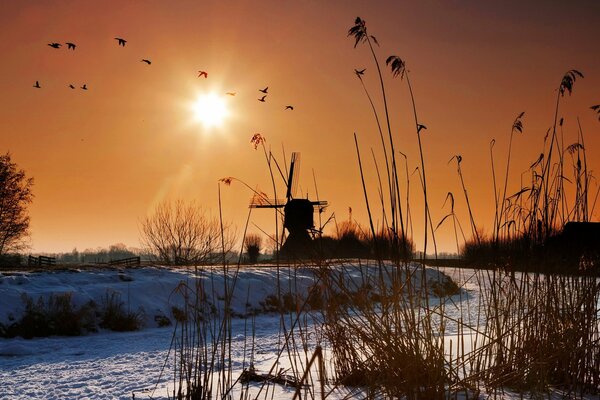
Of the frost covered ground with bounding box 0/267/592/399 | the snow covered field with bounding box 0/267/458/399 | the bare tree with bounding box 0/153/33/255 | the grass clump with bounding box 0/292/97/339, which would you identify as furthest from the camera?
the bare tree with bounding box 0/153/33/255

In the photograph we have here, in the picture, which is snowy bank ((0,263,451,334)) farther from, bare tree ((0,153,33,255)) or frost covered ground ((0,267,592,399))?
bare tree ((0,153,33,255))

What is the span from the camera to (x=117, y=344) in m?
7.54

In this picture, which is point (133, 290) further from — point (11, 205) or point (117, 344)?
point (11, 205)

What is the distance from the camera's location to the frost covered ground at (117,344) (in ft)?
14.5

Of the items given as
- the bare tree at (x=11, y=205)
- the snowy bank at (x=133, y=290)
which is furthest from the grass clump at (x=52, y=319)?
the bare tree at (x=11, y=205)

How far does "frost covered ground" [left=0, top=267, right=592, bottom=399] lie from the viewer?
443cm

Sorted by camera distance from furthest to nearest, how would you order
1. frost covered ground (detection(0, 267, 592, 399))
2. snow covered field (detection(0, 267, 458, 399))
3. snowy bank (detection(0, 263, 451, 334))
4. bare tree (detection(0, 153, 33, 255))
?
bare tree (detection(0, 153, 33, 255)) < snowy bank (detection(0, 263, 451, 334)) < snow covered field (detection(0, 267, 458, 399)) < frost covered ground (detection(0, 267, 592, 399))

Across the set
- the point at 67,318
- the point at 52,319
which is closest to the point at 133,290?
the point at 67,318

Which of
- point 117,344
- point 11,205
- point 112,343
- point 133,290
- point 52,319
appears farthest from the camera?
point 11,205

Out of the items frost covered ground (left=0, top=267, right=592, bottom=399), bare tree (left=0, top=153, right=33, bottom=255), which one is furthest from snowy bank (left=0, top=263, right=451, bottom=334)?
bare tree (left=0, top=153, right=33, bottom=255)

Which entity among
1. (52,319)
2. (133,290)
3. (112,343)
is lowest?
(112,343)

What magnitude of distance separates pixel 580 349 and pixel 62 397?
12.1 feet

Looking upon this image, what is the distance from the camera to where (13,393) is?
15.1ft

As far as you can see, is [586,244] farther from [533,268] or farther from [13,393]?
[13,393]
